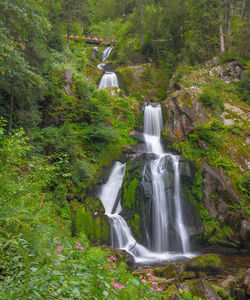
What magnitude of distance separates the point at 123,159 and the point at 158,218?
173 inches

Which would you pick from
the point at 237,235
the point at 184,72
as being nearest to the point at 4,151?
the point at 237,235

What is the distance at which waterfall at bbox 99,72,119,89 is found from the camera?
19778mm

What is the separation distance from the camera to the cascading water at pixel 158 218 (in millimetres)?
8961

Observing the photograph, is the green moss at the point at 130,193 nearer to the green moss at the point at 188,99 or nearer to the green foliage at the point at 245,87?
the green moss at the point at 188,99

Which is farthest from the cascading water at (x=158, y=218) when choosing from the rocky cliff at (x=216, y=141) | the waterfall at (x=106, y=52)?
the waterfall at (x=106, y=52)

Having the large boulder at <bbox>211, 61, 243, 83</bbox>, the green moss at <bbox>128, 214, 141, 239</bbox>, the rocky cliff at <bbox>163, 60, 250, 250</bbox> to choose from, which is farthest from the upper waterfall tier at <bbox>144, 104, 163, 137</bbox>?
the green moss at <bbox>128, 214, 141, 239</bbox>

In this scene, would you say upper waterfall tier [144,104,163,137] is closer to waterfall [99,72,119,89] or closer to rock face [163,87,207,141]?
rock face [163,87,207,141]

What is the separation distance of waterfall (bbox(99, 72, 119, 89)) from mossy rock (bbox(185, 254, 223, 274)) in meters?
16.5

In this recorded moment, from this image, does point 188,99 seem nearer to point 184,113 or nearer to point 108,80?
point 184,113

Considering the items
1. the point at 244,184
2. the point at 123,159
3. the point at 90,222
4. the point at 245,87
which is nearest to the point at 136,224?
the point at 90,222

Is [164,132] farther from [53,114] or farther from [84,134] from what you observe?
[53,114]

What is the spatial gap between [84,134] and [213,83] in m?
12.0

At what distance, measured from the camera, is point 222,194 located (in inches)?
435

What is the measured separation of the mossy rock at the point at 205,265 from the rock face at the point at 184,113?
886 centimetres
